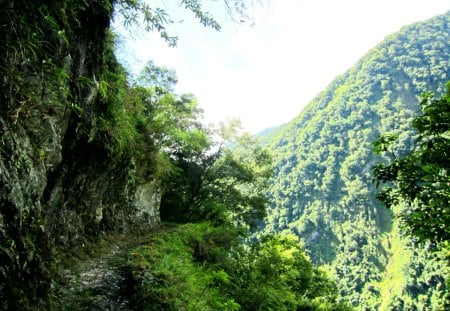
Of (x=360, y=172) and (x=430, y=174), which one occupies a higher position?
(x=430, y=174)

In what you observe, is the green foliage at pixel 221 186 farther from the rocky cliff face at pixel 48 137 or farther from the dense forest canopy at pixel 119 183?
the rocky cliff face at pixel 48 137

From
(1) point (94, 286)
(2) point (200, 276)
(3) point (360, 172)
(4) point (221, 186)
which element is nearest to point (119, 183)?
(2) point (200, 276)

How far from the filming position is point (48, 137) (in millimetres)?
5348

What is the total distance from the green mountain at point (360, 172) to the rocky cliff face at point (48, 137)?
98429 millimetres

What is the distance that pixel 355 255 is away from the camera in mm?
112188

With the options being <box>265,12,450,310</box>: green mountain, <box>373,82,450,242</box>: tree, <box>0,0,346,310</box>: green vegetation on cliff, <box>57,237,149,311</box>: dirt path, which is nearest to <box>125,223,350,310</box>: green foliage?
<box>0,0,346,310</box>: green vegetation on cliff

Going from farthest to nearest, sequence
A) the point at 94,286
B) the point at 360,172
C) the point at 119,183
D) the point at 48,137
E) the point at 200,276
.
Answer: the point at 360,172, the point at 119,183, the point at 200,276, the point at 94,286, the point at 48,137

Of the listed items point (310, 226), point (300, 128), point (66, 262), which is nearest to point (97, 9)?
point (66, 262)

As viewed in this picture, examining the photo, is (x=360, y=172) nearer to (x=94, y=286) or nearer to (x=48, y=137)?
(x=94, y=286)

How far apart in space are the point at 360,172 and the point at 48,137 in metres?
147

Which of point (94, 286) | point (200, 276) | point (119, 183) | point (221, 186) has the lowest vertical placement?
point (200, 276)

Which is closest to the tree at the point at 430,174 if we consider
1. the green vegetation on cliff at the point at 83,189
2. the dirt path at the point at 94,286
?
the green vegetation on cliff at the point at 83,189

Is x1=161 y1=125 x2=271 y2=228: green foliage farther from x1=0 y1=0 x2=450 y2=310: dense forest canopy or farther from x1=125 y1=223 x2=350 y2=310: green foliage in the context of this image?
x1=125 y1=223 x2=350 y2=310: green foliage

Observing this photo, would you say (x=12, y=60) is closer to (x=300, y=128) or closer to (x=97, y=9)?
(x=97, y=9)
